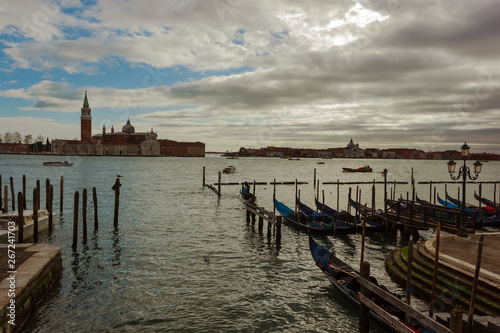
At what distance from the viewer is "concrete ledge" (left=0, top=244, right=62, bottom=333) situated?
281 inches

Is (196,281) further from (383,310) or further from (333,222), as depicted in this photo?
(333,222)

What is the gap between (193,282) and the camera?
10852mm

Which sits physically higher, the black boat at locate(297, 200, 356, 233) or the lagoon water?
the black boat at locate(297, 200, 356, 233)

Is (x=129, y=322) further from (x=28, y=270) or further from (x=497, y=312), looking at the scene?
(x=497, y=312)

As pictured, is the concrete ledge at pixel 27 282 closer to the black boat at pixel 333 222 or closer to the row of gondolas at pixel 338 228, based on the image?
the row of gondolas at pixel 338 228

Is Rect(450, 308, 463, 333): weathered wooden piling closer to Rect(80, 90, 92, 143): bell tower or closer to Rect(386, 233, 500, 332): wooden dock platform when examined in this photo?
Rect(386, 233, 500, 332): wooden dock platform

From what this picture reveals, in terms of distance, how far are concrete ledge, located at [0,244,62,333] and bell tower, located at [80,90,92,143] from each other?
18325 cm

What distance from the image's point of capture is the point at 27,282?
826cm

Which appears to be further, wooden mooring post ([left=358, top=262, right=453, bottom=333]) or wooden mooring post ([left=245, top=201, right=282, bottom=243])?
wooden mooring post ([left=245, top=201, right=282, bottom=243])

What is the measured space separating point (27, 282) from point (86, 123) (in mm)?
189703

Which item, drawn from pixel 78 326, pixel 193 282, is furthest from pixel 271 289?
pixel 78 326

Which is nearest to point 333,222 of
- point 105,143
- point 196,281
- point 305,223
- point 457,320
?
point 305,223

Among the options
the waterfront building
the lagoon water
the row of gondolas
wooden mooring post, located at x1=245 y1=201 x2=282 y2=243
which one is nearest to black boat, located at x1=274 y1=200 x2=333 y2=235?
the row of gondolas

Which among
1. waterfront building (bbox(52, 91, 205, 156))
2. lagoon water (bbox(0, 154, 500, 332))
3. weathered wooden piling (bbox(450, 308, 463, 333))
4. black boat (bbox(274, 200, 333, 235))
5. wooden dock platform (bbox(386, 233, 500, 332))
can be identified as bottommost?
lagoon water (bbox(0, 154, 500, 332))
